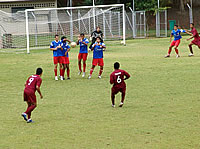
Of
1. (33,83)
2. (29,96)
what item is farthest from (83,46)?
(29,96)

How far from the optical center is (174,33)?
24.1 meters

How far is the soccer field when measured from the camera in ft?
27.8

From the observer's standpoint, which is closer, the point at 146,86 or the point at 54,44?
the point at 146,86

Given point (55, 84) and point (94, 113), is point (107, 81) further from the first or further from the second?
point (94, 113)

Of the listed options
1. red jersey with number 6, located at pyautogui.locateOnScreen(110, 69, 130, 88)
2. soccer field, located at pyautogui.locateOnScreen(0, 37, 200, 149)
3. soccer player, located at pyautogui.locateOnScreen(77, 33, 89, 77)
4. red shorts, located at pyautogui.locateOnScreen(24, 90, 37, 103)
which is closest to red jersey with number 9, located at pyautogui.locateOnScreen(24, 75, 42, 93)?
red shorts, located at pyautogui.locateOnScreen(24, 90, 37, 103)

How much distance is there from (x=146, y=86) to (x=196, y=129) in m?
5.95

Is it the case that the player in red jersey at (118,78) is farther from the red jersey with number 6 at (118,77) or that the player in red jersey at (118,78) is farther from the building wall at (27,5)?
the building wall at (27,5)

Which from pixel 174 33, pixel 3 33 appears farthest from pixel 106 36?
pixel 174 33

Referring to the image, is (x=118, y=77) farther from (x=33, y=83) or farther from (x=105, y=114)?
(x=33, y=83)

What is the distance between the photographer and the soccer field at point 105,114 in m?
8.48

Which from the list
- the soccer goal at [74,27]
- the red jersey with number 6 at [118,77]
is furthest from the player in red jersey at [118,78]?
the soccer goal at [74,27]

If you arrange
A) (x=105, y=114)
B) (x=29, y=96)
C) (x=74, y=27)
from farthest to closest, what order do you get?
1. (x=74, y=27)
2. (x=105, y=114)
3. (x=29, y=96)

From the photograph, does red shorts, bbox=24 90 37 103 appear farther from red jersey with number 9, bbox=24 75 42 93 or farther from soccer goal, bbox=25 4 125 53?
soccer goal, bbox=25 4 125 53

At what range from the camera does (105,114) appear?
1091cm
